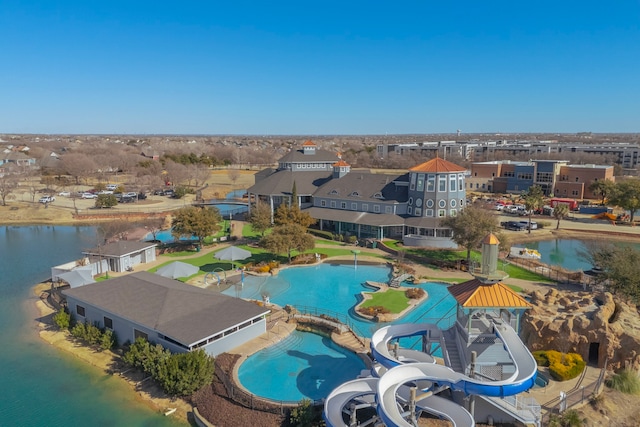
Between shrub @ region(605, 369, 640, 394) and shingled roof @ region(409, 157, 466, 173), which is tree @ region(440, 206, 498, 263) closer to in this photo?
shingled roof @ region(409, 157, 466, 173)

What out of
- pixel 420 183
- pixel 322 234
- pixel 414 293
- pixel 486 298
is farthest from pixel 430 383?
pixel 322 234

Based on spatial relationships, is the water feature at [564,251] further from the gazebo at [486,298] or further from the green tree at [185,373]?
the green tree at [185,373]

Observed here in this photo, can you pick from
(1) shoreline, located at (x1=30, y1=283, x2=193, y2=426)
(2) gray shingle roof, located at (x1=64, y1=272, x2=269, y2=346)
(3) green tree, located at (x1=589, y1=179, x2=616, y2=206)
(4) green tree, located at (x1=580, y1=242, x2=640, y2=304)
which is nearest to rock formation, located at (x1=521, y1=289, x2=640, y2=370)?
(4) green tree, located at (x1=580, y1=242, x2=640, y2=304)

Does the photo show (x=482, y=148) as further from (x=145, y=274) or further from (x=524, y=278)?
(x=145, y=274)

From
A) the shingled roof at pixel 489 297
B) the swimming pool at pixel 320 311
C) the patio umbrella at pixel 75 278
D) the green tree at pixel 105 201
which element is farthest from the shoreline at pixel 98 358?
the green tree at pixel 105 201

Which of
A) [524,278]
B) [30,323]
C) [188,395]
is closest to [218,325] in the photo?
[188,395]

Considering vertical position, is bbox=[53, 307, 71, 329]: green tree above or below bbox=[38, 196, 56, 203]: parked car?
below
